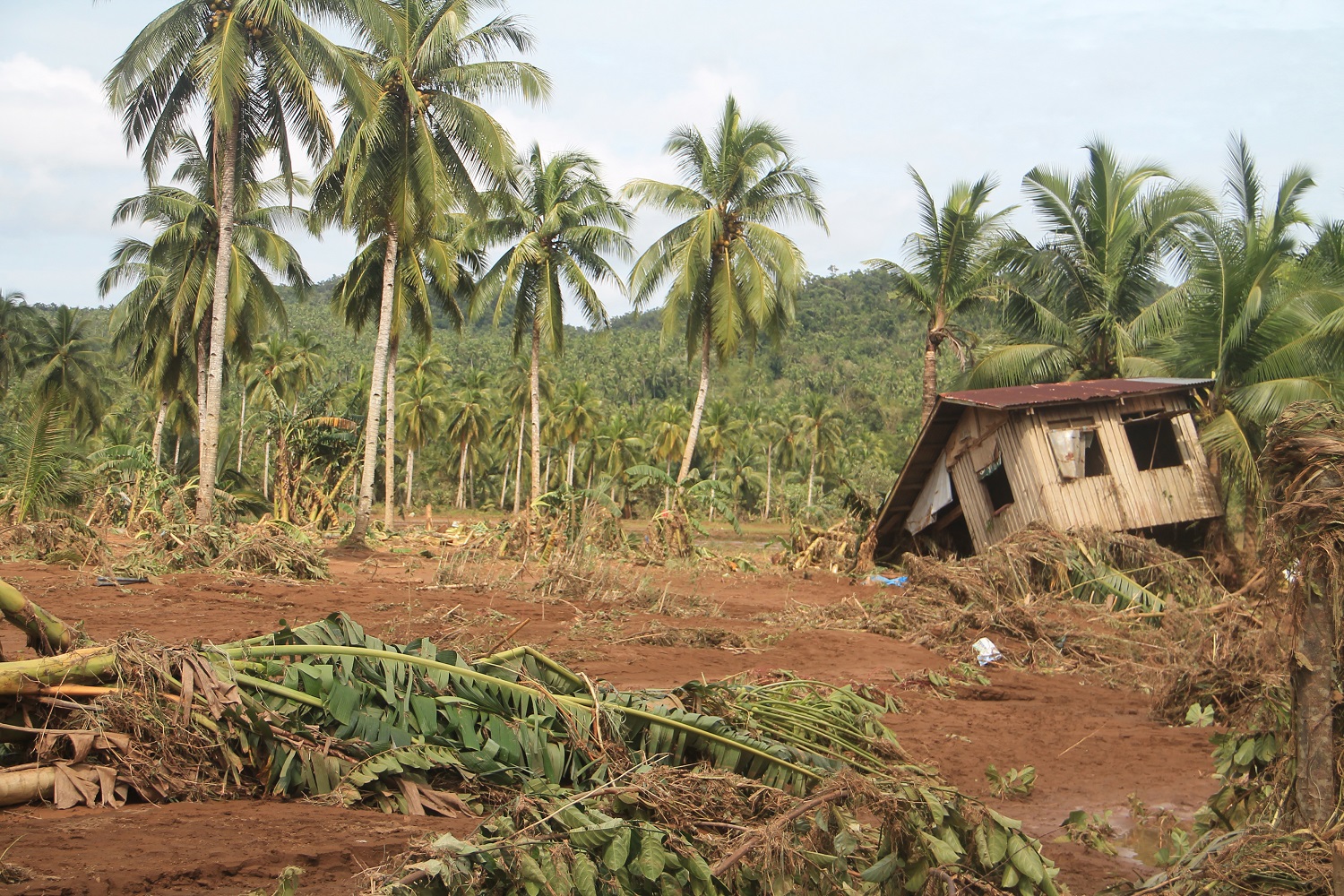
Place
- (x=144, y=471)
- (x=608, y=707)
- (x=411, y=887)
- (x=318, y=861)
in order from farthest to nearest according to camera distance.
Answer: (x=144, y=471)
(x=608, y=707)
(x=318, y=861)
(x=411, y=887)

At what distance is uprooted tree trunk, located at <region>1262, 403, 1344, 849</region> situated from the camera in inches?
140

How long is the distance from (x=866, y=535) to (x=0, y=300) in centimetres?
3512

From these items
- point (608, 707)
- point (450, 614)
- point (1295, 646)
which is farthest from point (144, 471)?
point (1295, 646)

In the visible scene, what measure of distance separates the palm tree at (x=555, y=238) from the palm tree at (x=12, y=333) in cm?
2381

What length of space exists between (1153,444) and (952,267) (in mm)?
5946

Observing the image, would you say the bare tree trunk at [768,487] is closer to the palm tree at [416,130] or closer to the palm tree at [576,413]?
the palm tree at [576,413]

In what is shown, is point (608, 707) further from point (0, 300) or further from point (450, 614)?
point (0, 300)

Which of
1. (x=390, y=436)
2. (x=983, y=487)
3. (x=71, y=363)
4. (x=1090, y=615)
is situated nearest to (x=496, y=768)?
(x=1090, y=615)

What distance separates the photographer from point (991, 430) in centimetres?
1541

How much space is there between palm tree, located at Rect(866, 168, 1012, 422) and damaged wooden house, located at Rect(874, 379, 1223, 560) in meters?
3.16

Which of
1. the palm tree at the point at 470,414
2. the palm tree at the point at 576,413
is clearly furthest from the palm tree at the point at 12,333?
the palm tree at the point at 576,413

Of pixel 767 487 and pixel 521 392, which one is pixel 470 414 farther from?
pixel 767 487

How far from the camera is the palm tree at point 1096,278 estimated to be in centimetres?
1900

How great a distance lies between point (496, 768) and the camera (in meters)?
4.14
